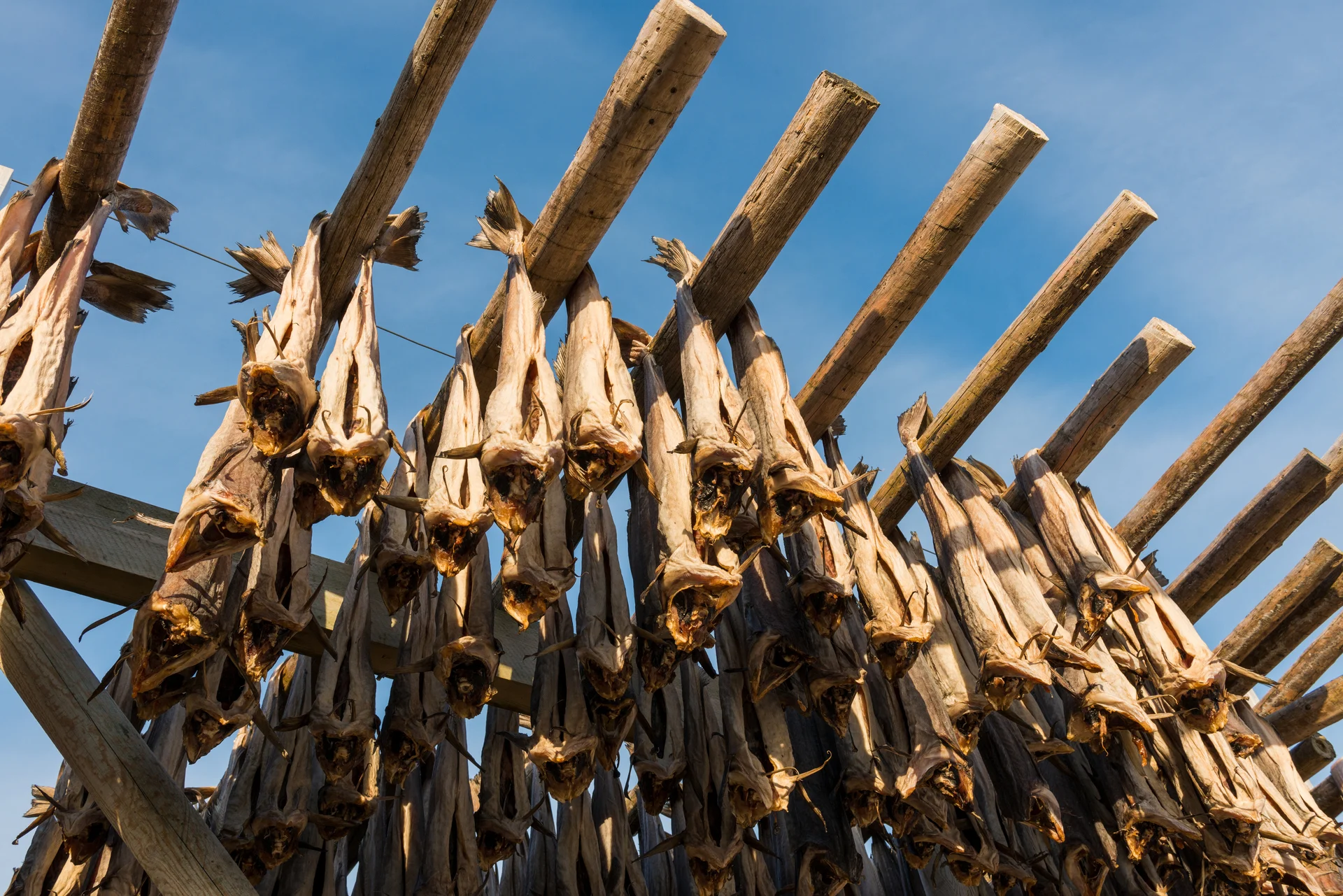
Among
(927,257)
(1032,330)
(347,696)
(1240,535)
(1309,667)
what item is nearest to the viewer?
(347,696)

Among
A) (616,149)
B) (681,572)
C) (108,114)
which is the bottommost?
(108,114)

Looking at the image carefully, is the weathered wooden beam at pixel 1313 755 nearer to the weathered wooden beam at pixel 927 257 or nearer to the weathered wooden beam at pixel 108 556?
the weathered wooden beam at pixel 927 257

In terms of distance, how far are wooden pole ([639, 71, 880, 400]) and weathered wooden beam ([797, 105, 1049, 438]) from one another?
52cm

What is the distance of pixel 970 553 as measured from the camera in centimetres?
441

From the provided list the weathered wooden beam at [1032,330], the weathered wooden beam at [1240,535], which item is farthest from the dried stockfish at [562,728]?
the weathered wooden beam at [1240,535]

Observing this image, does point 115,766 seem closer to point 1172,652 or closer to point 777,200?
point 777,200

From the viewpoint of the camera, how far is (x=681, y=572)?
3041 millimetres

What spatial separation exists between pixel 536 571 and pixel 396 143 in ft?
5.57

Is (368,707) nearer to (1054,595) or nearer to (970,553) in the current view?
(970,553)

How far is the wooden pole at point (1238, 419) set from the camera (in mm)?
4980

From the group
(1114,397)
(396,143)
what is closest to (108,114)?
(396,143)

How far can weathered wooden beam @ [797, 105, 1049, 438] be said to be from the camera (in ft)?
13.2

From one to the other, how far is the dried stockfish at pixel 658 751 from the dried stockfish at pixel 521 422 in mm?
967

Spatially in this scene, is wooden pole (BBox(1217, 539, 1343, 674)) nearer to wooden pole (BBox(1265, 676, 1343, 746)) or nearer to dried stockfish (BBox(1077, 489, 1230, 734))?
wooden pole (BBox(1265, 676, 1343, 746))
